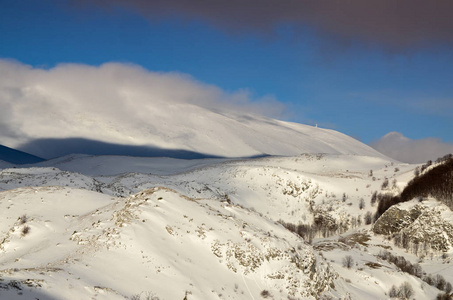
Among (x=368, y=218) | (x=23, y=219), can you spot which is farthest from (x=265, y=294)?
(x=368, y=218)

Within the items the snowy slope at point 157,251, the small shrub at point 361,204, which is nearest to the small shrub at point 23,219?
the snowy slope at point 157,251

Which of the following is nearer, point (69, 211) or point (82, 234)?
point (82, 234)

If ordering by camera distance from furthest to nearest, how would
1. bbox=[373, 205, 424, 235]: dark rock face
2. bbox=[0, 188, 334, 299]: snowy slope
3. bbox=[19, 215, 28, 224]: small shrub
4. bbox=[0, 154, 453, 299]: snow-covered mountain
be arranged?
bbox=[373, 205, 424, 235]: dark rock face
bbox=[19, 215, 28, 224]: small shrub
bbox=[0, 188, 334, 299]: snowy slope
bbox=[0, 154, 453, 299]: snow-covered mountain

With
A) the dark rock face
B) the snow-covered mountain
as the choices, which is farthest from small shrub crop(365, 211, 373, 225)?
the snow-covered mountain

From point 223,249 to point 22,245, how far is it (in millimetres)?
14260

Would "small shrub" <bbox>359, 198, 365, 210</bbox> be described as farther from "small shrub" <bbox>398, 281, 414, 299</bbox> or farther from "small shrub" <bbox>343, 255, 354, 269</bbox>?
"small shrub" <bbox>398, 281, 414, 299</bbox>

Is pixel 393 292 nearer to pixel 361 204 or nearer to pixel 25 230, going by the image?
pixel 25 230

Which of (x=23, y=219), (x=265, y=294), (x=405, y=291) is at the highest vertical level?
(x=23, y=219)

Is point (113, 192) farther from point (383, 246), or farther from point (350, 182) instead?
point (350, 182)

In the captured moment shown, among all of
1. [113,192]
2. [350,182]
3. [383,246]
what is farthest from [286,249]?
[350,182]

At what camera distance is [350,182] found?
129500 millimetres

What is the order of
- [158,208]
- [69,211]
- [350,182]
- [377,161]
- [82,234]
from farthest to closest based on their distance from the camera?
[377,161] → [350,182] → [69,211] → [158,208] → [82,234]

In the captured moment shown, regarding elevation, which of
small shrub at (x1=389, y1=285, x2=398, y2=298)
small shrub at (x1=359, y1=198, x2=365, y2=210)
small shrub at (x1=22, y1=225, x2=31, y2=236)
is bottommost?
small shrub at (x1=389, y1=285, x2=398, y2=298)

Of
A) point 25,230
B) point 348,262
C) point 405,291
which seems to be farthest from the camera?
point 348,262
